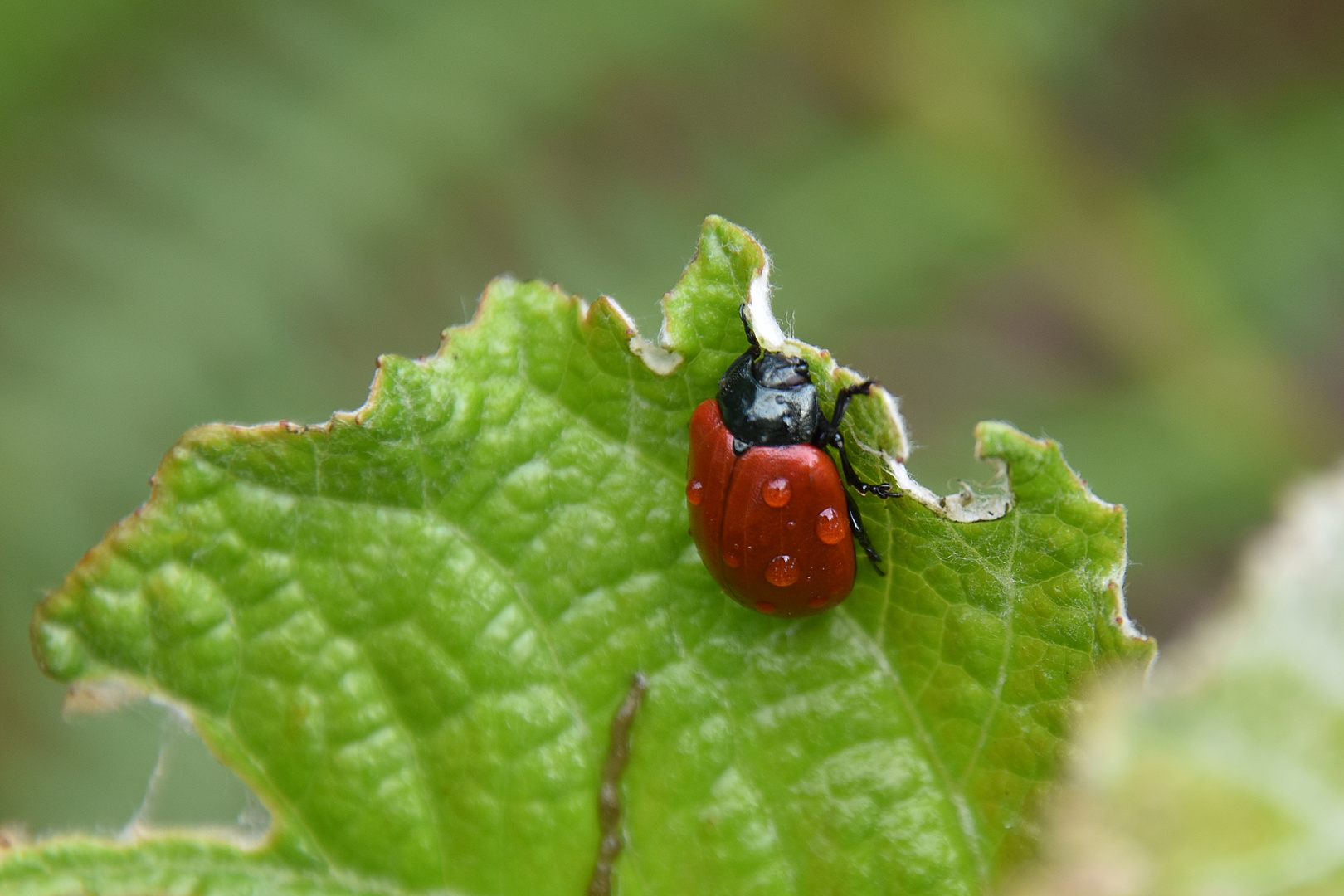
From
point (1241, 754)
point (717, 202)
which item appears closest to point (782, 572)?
point (1241, 754)

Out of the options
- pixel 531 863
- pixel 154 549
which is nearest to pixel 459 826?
pixel 531 863

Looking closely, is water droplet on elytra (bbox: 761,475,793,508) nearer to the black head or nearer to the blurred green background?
the black head

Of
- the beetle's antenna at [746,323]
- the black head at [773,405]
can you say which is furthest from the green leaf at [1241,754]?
the black head at [773,405]

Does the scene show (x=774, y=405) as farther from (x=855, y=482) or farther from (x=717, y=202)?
(x=717, y=202)

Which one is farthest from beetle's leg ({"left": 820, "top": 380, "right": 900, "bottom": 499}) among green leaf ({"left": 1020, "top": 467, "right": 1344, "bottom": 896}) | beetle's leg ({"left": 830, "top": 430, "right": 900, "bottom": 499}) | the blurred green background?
the blurred green background

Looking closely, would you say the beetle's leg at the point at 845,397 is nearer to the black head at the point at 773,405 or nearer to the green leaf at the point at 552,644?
the green leaf at the point at 552,644

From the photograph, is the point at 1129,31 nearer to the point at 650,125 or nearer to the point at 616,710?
the point at 650,125
